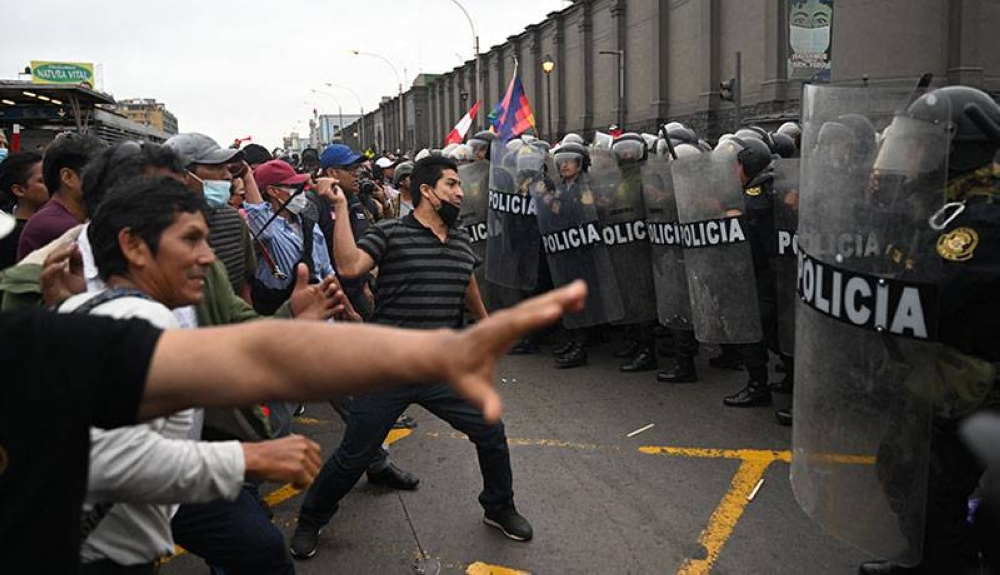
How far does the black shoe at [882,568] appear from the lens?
3352mm

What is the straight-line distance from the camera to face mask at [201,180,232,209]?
4277 millimetres

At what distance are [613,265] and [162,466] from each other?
18.8 feet

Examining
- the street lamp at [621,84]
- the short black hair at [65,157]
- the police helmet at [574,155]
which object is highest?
the street lamp at [621,84]

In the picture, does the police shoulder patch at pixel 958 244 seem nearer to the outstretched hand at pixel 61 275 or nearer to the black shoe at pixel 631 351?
the outstretched hand at pixel 61 275

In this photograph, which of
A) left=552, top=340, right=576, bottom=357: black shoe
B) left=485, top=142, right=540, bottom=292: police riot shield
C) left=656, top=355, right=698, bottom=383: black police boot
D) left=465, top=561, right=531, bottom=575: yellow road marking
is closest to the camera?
left=465, top=561, right=531, bottom=575: yellow road marking

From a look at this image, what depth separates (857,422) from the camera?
9.59 ft

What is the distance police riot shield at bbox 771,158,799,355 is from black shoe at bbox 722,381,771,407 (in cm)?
43


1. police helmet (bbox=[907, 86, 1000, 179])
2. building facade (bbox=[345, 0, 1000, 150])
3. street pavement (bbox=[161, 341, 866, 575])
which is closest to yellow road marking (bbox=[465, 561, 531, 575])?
street pavement (bbox=[161, 341, 866, 575])

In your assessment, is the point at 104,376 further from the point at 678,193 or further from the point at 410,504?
the point at 678,193

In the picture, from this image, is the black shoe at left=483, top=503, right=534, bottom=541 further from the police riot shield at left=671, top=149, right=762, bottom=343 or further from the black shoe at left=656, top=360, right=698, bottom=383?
the black shoe at left=656, top=360, right=698, bottom=383

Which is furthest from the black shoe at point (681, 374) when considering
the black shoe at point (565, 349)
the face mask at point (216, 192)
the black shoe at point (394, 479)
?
the face mask at point (216, 192)

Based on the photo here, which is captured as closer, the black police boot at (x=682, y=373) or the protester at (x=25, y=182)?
the protester at (x=25, y=182)

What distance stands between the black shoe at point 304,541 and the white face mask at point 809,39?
22616 mm

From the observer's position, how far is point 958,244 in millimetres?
2699
